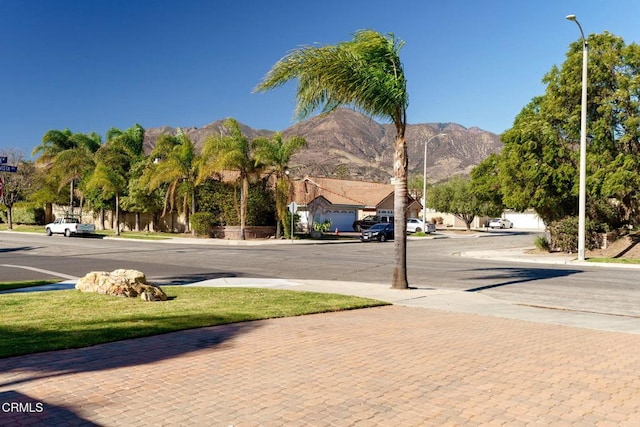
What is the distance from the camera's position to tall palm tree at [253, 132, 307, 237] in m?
40.5

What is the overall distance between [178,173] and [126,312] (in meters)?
34.3

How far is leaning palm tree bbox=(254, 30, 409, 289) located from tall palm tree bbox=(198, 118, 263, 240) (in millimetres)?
26543

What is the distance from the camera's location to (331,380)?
5.75 m

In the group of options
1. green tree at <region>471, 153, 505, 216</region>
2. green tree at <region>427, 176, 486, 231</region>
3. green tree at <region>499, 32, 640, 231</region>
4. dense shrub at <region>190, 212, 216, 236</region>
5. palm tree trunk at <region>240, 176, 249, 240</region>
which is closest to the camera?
green tree at <region>499, 32, 640, 231</region>

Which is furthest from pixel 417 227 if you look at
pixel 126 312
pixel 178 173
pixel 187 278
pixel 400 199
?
pixel 126 312

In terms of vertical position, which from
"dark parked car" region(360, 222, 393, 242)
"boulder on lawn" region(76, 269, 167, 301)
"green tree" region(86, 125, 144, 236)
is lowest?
"boulder on lawn" region(76, 269, 167, 301)

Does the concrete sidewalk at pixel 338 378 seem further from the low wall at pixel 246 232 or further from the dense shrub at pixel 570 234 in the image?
the low wall at pixel 246 232

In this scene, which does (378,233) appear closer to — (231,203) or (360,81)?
(231,203)

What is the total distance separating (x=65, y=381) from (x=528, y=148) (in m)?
27.6

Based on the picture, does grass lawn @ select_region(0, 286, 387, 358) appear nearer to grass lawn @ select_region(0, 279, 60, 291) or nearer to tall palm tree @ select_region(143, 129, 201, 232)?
grass lawn @ select_region(0, 279, 60, 291)

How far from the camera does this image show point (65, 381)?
5.48m

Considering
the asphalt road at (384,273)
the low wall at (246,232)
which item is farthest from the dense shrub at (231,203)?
the asphalt road at (384,273)

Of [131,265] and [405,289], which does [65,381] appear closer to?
[405,289]

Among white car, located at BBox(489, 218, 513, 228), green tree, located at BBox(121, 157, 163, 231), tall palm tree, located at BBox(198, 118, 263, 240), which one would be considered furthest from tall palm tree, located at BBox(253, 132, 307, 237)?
white car, located at BBox(489, 218, 513, 228)
